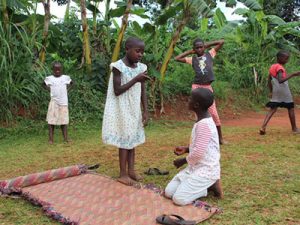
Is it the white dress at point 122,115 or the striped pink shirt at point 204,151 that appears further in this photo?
the white dress at point 122,115

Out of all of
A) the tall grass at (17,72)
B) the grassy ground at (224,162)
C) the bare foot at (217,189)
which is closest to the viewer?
the grassy ground at (224,162)

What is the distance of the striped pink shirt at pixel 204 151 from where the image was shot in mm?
3430

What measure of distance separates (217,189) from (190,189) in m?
0.31

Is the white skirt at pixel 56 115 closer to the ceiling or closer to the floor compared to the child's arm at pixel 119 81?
closer to the floor

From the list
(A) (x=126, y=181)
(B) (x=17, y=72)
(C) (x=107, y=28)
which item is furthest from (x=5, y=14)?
(A) (x=126, y=181)

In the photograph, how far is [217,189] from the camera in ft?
11.7

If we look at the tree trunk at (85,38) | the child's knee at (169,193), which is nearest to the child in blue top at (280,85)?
the child's knee at (169,193)

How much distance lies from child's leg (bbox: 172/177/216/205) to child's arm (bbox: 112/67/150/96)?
3.51 ft

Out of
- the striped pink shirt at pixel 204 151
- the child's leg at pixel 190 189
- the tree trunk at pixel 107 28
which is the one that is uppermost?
the tree trunk at pixel 107 28

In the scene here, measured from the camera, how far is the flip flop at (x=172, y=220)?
291cm

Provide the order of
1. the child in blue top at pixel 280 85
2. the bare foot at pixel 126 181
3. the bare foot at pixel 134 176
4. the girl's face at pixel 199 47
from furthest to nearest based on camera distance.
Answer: the child in blue top at pixel 280 85, the girl's face at pixel 199 47, the bare foot at pixel 134 176, the bare foot at pixel 126 181

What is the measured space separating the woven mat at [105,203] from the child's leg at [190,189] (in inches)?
2.6

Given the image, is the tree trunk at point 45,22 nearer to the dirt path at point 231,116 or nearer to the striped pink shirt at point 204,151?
the dirt path at point 231,116

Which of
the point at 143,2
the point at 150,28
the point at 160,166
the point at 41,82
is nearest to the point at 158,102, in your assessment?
the point at 150,28
